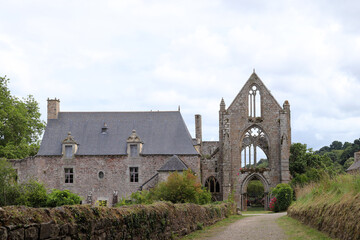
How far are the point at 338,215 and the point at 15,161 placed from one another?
118ft

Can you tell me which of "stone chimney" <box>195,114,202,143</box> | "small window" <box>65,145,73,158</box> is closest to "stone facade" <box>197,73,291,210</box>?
"stone chimney" <box>195,114,202,143</box>

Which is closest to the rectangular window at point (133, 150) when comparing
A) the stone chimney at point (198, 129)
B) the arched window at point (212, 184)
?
the arched window at point (212, 184)

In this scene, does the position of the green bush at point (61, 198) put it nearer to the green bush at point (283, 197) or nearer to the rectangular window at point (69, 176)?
the rectangular window at point (69, 176)

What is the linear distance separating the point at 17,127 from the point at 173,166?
18360 mm

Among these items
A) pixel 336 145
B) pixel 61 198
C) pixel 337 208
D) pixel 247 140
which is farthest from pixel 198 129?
pixel 336 145

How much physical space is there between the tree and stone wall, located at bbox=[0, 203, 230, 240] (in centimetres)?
3365

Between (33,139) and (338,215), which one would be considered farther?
(33,139)

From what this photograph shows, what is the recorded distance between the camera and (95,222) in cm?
852

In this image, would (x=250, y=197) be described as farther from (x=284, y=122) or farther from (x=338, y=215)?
(x=338, y=215)

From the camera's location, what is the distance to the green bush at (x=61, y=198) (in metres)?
37.2

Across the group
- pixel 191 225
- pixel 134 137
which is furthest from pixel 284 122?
A: pixel 191 225

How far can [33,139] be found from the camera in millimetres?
50531

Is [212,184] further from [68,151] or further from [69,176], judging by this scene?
[68,151]

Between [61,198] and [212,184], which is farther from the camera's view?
[212,184]
